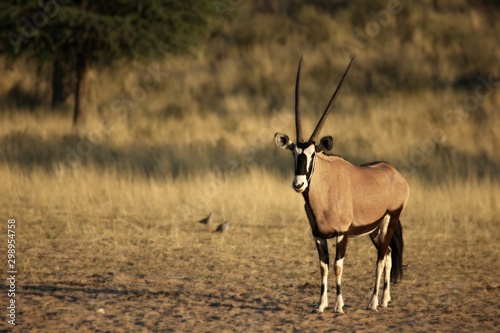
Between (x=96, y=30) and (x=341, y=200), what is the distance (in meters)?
13.2

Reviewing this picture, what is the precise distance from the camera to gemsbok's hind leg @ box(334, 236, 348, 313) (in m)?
6.29

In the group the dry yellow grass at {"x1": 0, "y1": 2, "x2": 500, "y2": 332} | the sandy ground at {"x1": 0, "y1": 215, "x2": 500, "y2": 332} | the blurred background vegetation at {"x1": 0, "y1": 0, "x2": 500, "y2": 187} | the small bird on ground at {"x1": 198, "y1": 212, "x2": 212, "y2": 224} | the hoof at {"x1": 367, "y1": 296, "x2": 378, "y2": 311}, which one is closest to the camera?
the sandy ground at {"x1": 0, "y1": 215, "x2": 500, "y2": 332}

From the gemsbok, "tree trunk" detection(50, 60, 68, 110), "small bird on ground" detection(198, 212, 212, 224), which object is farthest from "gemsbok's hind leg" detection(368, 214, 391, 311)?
"tree trunk" detection(50, 60, 68, 110)

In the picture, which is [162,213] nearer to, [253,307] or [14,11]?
[253,307]

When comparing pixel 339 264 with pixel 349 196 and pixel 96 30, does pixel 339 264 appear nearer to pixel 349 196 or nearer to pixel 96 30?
pixel 349 196

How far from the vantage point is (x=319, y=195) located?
6309mm

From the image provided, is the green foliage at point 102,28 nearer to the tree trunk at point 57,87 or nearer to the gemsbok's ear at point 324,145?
the tree trunk at point 57,87

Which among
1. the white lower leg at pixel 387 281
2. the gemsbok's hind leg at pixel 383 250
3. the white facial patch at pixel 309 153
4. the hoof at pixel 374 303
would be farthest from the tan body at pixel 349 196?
the hoof at pixel 374 303

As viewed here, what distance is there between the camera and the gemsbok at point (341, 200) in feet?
20.3

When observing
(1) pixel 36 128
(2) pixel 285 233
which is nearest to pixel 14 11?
(1) pixel 36 128

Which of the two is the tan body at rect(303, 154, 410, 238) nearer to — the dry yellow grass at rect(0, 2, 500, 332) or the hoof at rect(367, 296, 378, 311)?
the hoof at rect(367, 296, 378, 311)

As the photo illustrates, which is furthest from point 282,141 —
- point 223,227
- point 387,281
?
point 223,227

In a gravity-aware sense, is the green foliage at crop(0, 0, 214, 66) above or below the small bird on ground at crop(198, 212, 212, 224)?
above

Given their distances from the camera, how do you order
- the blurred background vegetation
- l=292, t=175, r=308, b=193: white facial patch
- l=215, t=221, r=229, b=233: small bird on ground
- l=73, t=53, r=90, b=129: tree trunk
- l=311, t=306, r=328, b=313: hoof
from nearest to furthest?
l=292, t=175, r=308, b=193: white facial patch → l=311, t=306, r=328, b=313: hoof → l=215, t=221, r=229, b=233: small bird on ground → the blurred background vegetation → l=73, t=53, r=90, b=129: tree trunk
